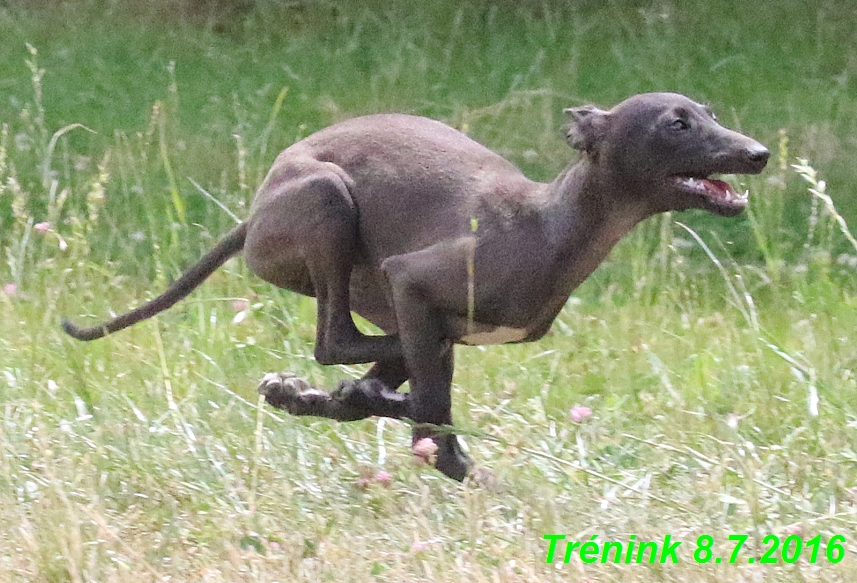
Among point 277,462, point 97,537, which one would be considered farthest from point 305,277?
point 97,537

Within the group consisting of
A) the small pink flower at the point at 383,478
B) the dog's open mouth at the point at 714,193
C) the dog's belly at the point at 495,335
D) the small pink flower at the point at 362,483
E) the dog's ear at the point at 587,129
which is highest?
the dog's ear at the point at 587,129

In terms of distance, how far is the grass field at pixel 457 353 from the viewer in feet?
10.9

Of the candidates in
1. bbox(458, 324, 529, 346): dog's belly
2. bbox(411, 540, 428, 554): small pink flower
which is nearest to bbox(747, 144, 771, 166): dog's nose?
bbox(458, 324, 529, 346): dog's belly

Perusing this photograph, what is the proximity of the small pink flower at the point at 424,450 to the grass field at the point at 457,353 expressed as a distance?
112mm

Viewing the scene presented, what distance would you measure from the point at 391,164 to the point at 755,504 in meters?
1.37

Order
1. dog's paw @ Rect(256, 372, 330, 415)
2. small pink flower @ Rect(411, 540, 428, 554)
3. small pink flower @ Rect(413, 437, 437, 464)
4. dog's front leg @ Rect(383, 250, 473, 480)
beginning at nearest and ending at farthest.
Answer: small pink flower @ Rect(411, 540, 428, 554) → small pink flower @ Rect(413, 437, 437, 464) → dog's front leg @ Rect(383, 250, 473, 480) → dog's paw @ Rect(256, 372, 330, 415)

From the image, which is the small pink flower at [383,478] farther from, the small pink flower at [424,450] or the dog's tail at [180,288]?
the dog's tail at [180,288]

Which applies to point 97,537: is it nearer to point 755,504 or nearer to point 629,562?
point 629,562

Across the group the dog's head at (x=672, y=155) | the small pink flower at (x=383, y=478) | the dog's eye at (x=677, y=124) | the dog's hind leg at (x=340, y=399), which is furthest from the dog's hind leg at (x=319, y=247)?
the dog's eye at (x=677, y=124)

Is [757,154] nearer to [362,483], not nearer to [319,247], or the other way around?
[319,247]

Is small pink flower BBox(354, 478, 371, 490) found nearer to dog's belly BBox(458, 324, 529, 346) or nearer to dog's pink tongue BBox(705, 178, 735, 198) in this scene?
dog's belly BBox(458, 324, 529, 346)

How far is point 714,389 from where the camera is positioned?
15.1 ft

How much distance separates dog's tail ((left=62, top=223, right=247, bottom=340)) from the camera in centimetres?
404

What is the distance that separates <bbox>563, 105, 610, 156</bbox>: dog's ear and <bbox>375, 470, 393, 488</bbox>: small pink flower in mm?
1038
